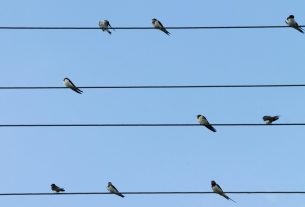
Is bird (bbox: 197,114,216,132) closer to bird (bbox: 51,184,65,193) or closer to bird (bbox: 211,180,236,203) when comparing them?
bird (bbox: 211,180,236,203)

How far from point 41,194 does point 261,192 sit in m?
2.95

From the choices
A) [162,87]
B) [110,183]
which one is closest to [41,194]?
[162,87]

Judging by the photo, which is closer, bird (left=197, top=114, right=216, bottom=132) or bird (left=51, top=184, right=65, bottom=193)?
bird (left=197, top=114, right=216, bottom=132)

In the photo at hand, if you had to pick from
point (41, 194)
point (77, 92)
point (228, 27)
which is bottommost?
point (41, 194)

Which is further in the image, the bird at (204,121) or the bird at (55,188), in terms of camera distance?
the bird at (55,188)

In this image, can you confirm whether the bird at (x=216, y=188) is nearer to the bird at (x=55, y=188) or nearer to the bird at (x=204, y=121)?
the bird at (x=204, y=121)

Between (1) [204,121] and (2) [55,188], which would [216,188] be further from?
(2) [55,188]

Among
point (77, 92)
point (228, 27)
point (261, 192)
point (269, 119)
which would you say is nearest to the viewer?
point (261, 192)

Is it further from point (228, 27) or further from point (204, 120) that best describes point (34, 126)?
point (204, 120)

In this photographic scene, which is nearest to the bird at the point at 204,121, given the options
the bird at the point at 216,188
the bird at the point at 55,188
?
the bird at the point at 216,188

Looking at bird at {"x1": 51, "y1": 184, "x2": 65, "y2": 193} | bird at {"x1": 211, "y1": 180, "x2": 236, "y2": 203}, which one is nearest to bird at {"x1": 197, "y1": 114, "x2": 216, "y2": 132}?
bird at {"x1": 211, "y1": 180, "x2": 236, "y2": 203}

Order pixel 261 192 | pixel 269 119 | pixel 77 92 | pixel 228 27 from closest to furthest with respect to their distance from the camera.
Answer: pixel 261 192, pixel 228 27, pixel 269 119, pixel 77 92

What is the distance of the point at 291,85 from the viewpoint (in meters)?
15.4

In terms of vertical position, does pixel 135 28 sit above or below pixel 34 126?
above
